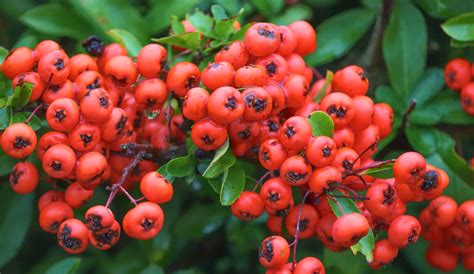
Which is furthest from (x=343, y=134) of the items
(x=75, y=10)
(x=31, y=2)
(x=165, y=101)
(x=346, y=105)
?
(x=31, y=2)

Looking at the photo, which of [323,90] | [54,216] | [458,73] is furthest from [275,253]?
[458,73]

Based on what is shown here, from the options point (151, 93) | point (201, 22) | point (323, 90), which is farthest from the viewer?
point (201, 22)

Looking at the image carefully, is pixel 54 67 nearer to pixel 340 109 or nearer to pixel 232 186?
pixel 232 186

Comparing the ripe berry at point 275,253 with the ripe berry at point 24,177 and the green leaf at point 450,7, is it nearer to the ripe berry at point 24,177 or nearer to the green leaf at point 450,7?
the ripe berry at point 24,177

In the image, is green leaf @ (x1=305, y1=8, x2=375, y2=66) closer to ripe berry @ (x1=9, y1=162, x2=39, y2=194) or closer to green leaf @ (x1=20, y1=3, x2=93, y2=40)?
green leaf @ (x1=20, y1=3, x2=93, y2=40)

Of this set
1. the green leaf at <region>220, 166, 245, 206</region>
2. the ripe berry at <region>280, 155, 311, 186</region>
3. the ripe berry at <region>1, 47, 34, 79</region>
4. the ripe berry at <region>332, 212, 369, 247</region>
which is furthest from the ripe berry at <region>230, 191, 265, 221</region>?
the ripe berry at <region>1, 47, 34, 79</region>
